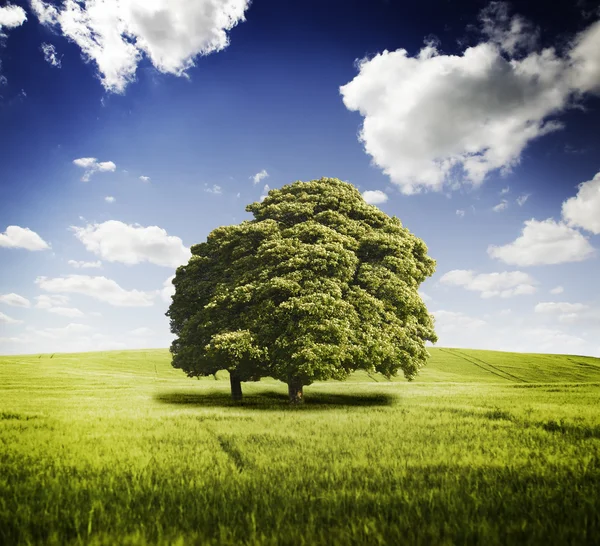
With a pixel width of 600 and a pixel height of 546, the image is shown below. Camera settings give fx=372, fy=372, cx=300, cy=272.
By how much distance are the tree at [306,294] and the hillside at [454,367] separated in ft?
113

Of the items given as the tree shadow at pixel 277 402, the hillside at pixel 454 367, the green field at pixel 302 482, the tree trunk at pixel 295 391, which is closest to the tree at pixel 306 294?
the tree trunk at pixel 295 391

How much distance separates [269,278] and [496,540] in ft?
63.6

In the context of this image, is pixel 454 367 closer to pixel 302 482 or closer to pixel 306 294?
pixel 306 294

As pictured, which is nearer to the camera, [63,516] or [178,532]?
[178,532]

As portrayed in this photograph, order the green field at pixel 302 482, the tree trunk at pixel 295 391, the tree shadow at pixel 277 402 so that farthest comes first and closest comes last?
the tree trunk at pixel 295 391 → the tree shadow at pixel 277 402 → the green field at pixel 302 482

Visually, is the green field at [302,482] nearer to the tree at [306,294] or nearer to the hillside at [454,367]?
the tree at [306,294]

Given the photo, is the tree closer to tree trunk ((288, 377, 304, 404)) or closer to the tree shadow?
tree trunk ((288, 377, 304, 404))

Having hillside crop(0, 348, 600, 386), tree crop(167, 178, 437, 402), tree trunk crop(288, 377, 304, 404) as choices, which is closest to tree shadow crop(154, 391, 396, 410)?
tree trunk crop(288, 377, 304, 404)

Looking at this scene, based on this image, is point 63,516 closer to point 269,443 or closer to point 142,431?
point 269,443

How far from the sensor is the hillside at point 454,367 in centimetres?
6216

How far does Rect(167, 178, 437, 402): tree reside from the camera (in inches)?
813

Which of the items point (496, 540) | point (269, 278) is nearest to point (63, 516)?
point (496, 540)

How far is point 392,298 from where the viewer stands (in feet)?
76.6

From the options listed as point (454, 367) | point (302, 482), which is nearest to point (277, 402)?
point (302, 482)
